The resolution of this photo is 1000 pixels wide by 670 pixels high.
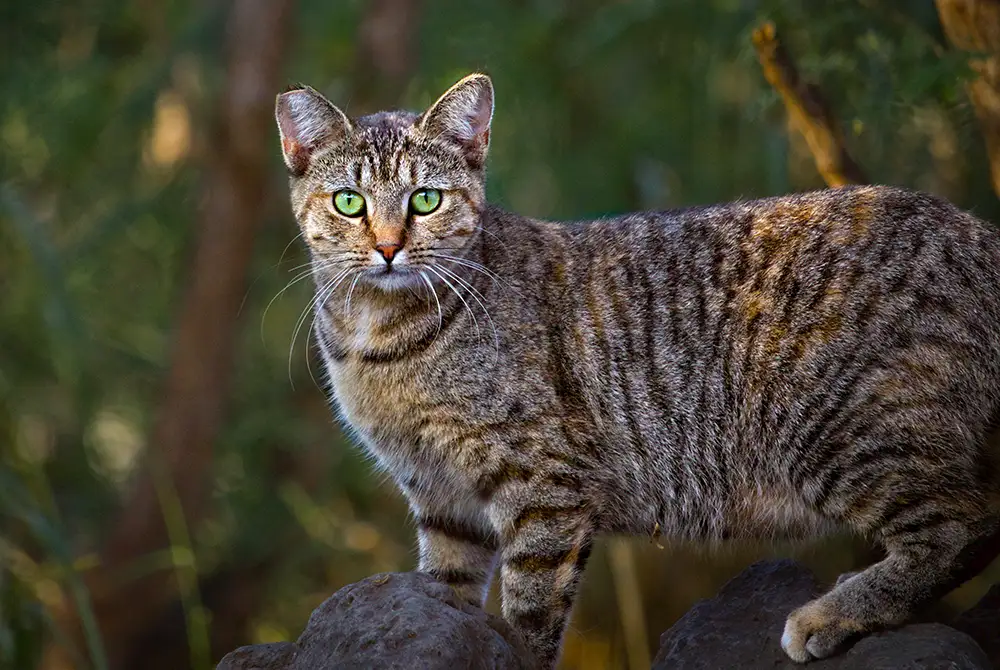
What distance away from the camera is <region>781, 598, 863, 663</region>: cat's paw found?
12.5 feet

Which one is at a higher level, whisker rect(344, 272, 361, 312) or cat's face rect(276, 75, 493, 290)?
cat's face rect(276, 75, 493, 290)

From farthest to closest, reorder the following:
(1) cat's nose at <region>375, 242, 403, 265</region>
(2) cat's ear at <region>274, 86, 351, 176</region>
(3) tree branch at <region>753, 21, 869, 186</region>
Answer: (3) tree branch at <region>753, 21, 869, 186</region> < (2) cat's ear at <region>274, 86, 351, 176</region> < (1) cat's nose at <region>375, 242, 403, 265</region>

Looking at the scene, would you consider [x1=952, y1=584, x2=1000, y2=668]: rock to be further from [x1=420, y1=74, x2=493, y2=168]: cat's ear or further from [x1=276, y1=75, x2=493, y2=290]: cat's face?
[x1=420, y1=74, x2=493, y2=168]: cat's ear

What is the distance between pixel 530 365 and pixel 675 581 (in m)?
4.18

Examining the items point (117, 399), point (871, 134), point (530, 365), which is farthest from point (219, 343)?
point (530, 365)

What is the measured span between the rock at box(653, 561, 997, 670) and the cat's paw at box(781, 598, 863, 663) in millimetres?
36

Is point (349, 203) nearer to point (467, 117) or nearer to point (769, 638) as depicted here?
point (467, 117)

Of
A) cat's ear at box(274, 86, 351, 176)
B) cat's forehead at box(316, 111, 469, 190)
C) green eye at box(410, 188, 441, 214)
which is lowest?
green eye at box(410, 188, 441, 214)

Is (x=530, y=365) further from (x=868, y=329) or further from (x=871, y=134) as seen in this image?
(x=871, y=134)

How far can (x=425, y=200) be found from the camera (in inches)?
178

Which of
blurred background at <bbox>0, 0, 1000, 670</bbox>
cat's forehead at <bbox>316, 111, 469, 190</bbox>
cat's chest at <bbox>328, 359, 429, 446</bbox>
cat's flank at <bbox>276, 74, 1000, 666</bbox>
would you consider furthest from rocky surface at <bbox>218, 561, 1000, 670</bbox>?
blurred background at <bbox>0, 0, 1000, 670</bbox>

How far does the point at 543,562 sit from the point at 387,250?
1.18 m

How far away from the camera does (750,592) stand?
14.0 ft

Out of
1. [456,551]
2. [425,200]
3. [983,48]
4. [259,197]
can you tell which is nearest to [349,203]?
[425,200]
